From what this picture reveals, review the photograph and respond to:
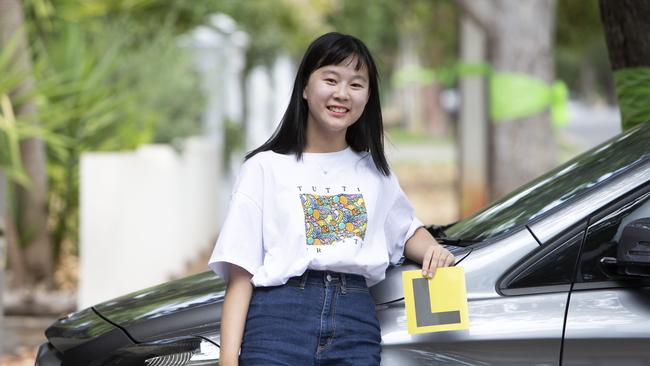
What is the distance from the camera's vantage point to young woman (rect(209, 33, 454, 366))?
295 centimetres

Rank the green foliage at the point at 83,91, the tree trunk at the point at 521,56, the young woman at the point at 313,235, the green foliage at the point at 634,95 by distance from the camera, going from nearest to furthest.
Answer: the young woman at the point at 313,235
the green foliage at the point at 634,95
the green foliage at the point at 83,91
the tree trunk at the point at 521,56

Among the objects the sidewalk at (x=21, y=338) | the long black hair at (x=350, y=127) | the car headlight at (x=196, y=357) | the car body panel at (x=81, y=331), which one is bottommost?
Answer: the sidewalk at (x=21, y=338)

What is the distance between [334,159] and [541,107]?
679 cm

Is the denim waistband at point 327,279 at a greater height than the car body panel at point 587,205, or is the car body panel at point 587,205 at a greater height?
the car body panel at point 587,205

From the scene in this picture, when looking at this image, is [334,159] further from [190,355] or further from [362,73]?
Result: [190,355]

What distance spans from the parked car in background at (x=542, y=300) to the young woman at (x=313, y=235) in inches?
4.7

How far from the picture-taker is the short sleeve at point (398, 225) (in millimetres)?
3270

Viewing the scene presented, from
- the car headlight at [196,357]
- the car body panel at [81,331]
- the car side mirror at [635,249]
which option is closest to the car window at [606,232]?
the car side mirror at [635,249]

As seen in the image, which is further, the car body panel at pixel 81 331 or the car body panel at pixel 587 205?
the car body panel at pixel 81 331

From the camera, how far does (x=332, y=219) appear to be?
3045mm

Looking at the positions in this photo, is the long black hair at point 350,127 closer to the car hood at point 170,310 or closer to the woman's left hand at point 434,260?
the woman's left hand at point 434,260

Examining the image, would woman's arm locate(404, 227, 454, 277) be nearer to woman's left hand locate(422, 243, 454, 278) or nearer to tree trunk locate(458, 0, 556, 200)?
woman's left hand locate(422, 243, 454, 278)

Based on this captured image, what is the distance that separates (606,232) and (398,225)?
60 centimetres

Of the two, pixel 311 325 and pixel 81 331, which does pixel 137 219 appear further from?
pixel 311 325
